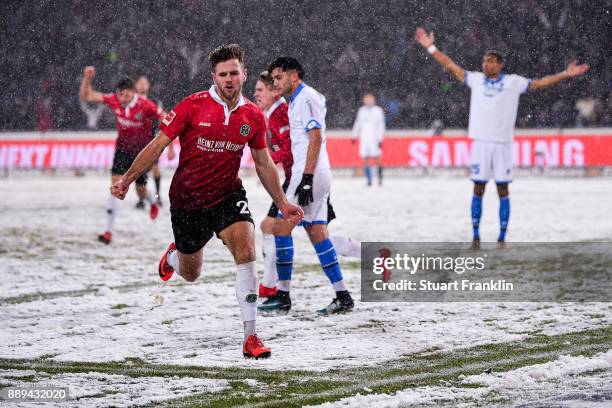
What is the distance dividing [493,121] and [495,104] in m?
0.20

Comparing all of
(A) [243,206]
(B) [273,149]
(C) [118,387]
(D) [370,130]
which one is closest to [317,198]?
(B) [273,149]

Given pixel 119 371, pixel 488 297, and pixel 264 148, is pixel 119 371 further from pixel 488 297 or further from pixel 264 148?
pixel 488 297

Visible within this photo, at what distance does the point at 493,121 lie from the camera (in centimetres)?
1188

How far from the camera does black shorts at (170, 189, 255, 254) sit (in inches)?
243

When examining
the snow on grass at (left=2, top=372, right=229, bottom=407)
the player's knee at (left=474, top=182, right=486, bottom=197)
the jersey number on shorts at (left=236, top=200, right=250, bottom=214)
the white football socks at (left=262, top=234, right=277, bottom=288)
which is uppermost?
the jersey number on shorts at (left=236, top=200, right=250, bottom=214)

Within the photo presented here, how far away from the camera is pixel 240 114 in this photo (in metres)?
6.14

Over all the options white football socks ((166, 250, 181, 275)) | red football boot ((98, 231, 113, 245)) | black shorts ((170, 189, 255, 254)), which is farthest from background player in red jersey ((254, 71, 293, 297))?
red football boot ((98, 231, 113, 245))

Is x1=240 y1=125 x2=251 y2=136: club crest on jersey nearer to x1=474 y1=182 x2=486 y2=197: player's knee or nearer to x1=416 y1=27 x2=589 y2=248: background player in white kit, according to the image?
x1=416 y1=27 x2=589 y2=248: background player in white kit

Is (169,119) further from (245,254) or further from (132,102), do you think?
(132,102)

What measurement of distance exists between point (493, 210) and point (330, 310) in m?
9.19

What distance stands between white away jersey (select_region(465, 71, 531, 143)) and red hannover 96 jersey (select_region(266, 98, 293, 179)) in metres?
4.24

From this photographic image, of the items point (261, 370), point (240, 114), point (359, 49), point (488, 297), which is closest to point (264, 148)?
point (240, 114)

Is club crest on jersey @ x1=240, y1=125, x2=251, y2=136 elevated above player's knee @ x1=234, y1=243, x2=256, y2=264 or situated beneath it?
elevated above

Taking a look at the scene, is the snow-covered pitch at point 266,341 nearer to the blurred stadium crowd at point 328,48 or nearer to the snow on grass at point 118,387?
the snow on grass at point 118,387
